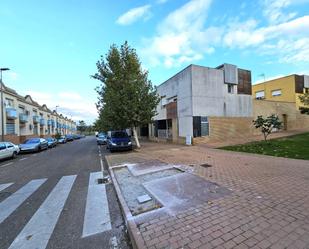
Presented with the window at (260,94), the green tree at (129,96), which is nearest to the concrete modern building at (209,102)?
the green tree at (129,96)

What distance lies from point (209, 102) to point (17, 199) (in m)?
17.4

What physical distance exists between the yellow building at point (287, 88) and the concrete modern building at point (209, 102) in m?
12.3

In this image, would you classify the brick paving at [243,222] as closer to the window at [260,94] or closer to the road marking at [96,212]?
the road marking at [96,212]

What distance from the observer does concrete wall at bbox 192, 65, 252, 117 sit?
18875 mm

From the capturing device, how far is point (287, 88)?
98.6ft

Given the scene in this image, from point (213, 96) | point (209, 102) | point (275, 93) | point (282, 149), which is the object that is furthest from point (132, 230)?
point (275, 93)

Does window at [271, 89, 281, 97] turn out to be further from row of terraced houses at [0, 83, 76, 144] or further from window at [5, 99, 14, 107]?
window at [5, 99, 14, 107]

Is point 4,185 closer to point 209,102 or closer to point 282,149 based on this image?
point 282,149

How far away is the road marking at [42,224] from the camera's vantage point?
3469 millimetres

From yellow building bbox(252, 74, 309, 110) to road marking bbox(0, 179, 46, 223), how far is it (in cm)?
3425

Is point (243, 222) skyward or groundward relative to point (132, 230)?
skyward

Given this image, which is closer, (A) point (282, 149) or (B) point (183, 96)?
(A) point (282, 149)

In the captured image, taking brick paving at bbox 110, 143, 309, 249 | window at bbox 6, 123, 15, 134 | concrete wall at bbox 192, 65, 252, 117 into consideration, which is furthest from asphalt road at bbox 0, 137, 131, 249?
window at bbox 6, 123, 15, 134

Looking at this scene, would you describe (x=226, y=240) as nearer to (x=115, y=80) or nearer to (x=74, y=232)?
(x=74, y=232)
